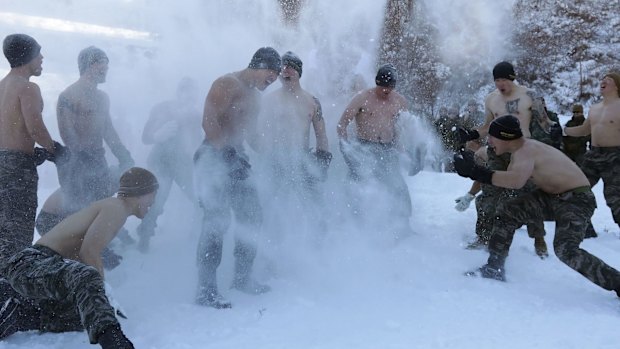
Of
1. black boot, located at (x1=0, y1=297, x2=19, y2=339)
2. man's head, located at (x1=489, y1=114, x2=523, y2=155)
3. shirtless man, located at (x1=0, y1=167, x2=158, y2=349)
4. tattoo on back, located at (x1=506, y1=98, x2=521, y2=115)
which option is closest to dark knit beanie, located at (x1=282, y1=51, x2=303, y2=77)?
man's head, located at (x1=489, y1=114, x2=523, y2=155)

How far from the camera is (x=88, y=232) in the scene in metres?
2.79

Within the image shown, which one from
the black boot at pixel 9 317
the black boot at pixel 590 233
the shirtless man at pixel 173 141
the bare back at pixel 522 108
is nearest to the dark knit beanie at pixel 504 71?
the bare back at pixel 522 108

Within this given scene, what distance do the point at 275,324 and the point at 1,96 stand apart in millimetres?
2445

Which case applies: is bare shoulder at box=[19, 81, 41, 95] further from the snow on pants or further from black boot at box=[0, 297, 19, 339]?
black boot at box=[0, 297, 19, 339]

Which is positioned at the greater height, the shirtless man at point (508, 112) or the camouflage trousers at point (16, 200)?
the shirtless man at point (508, 112)

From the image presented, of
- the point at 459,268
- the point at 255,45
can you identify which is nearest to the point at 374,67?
the point at 255,45

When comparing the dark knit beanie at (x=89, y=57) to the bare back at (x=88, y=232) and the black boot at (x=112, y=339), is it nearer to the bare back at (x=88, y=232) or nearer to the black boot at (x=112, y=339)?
the bare back at (x=88, y=232)

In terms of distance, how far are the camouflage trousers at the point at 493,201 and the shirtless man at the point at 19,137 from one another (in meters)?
3.49

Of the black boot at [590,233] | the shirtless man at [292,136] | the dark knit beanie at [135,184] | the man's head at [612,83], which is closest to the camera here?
the dark knit beanie at [135,184]

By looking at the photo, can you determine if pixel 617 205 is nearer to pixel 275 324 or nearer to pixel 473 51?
pixel 275 324

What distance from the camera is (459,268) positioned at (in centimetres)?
423

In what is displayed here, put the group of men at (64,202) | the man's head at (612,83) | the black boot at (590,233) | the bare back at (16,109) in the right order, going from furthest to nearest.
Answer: the black boot at (590,233)
the man's head at (612,83)
the bare back at (16,109)
the group of men at (64,202)

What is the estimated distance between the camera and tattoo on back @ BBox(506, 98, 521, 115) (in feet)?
15.3

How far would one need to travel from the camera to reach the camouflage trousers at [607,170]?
14.4 ft
